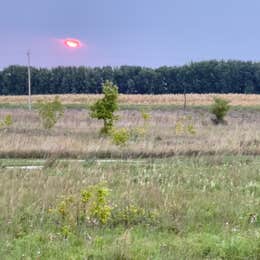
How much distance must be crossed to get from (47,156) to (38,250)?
1154 cm

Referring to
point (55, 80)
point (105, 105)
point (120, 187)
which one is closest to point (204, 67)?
point (55, 80)

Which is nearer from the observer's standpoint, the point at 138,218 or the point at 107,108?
the point at 138,218

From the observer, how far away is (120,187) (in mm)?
10031

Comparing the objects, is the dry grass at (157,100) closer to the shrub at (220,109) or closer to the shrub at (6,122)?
the shrub at (220,109)

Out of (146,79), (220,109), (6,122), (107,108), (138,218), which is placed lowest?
(138,218)

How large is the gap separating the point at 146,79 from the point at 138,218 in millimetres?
97178

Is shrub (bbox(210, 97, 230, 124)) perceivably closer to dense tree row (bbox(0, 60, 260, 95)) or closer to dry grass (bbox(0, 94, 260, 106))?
dry grass (bbox(0, 94, 260, 106))

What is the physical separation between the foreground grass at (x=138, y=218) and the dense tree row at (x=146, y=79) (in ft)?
305

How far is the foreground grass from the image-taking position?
253 inches

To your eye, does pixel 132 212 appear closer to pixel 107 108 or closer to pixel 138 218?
pixel 138 218

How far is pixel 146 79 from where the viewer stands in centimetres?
10431

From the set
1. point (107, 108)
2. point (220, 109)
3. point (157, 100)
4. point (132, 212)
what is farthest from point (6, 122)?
point (157, 100)

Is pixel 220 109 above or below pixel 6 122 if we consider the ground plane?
above

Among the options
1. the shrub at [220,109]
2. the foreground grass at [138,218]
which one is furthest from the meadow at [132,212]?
the shrub at [220,109]
